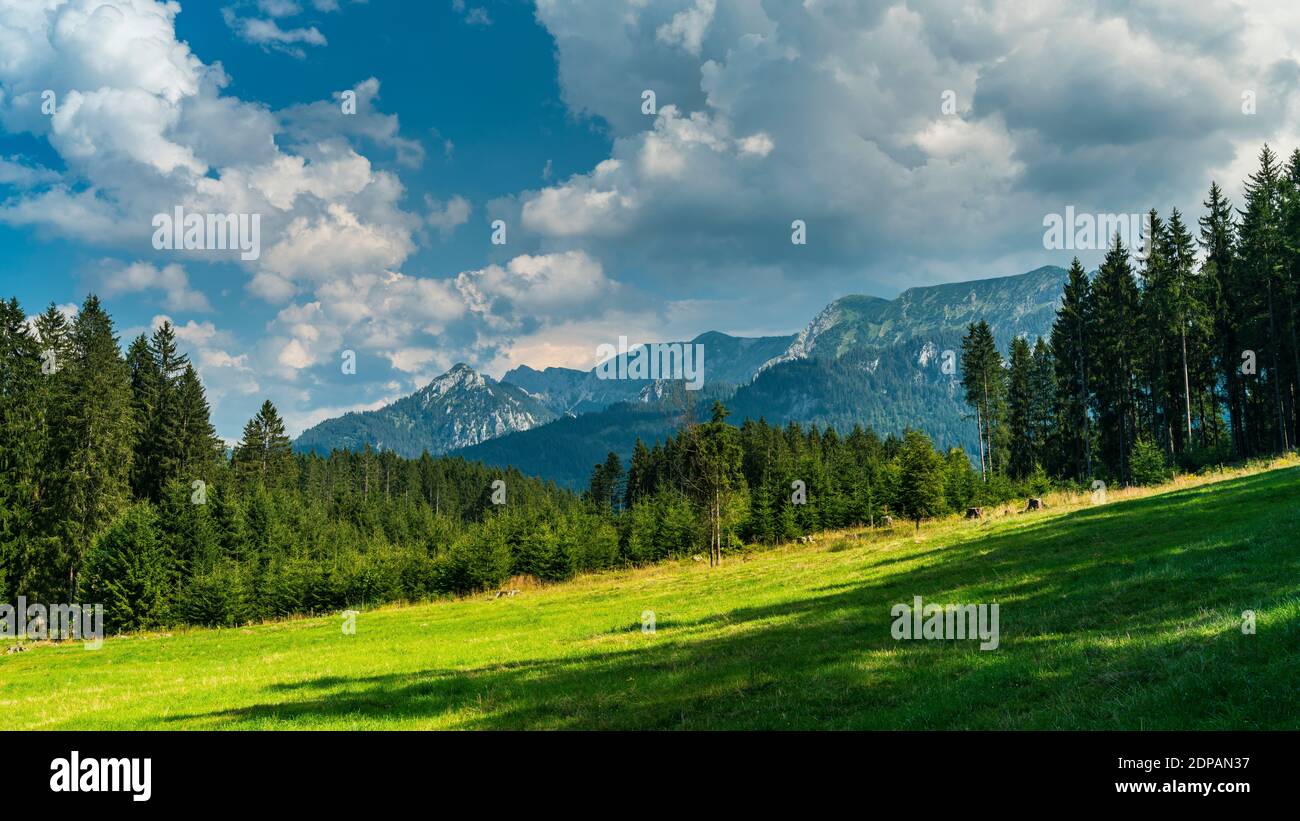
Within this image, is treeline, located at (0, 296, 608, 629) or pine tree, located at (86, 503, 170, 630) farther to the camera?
treeline, located at (0, 296, 608, 629)

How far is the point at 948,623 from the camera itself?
1594cm

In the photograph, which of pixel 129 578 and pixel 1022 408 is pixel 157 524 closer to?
pixel 129 578

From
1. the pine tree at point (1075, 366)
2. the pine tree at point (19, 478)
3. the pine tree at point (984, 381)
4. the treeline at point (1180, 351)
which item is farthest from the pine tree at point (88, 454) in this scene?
the pine tree at point (984, 381)

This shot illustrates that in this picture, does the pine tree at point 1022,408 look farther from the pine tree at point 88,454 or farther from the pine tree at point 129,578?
the pine tree at point 88,454

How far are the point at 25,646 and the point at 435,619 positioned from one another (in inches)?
992

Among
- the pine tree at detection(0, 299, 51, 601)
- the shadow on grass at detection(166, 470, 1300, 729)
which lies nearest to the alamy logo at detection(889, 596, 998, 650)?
the shadow on grass at detection(166, 470, 1300, 729)

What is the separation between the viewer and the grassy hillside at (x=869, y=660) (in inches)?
369

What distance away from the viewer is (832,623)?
19.4m
